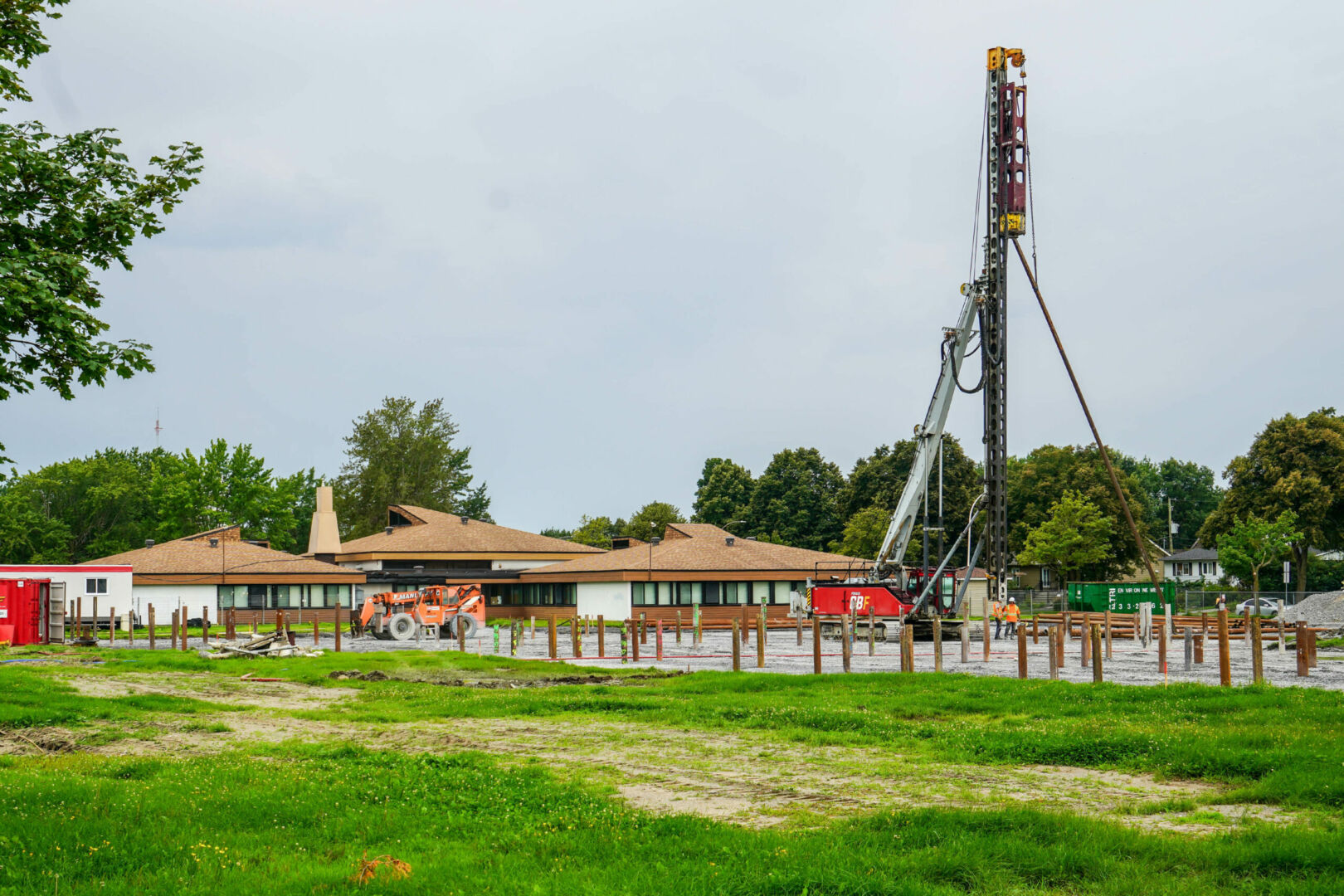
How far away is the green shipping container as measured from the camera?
208 ft

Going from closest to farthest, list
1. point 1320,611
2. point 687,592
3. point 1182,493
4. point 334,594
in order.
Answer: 1. point 1320,611
2. point 687,592
3. point 334,594
4. point 1182,493

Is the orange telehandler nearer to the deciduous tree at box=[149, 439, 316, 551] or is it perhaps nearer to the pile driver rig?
the pile driver rig

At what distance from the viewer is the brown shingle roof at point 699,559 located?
70500mm

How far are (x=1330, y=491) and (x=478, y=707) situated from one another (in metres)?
68.7

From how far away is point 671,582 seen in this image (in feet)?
230

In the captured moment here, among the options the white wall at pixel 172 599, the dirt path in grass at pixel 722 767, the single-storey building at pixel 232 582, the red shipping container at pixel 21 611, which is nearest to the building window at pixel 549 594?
the single-storey building at pixel 232 582

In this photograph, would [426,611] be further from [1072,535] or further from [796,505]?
[796,505]

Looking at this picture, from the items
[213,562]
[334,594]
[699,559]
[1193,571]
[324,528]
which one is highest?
[324,528]

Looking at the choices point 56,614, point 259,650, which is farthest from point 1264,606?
point 56,614

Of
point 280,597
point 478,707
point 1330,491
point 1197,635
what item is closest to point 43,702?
point 478,707

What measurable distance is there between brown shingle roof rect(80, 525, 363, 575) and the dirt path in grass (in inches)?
1893

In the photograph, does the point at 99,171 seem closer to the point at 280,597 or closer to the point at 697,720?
the point at 697,720

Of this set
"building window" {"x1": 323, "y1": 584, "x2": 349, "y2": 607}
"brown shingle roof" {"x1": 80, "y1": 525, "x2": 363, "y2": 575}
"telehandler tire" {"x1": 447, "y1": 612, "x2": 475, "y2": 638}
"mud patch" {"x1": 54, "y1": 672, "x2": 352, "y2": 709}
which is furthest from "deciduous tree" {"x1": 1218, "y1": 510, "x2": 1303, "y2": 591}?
"mud patch" {"x1": 54, "y1": 672, "x2": 352, "y2": 709}

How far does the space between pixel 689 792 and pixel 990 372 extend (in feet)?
123
